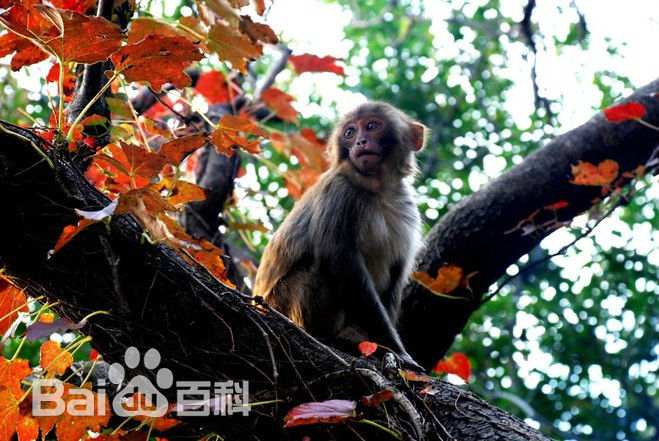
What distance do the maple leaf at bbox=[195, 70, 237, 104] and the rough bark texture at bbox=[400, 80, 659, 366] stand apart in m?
2.07

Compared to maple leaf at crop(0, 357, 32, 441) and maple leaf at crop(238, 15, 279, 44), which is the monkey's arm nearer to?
maple leaf at crop(238, 15, 279, 44)

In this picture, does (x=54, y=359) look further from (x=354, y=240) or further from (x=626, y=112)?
(x=626, y=112)

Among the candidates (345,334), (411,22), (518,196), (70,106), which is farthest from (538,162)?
(411,22)

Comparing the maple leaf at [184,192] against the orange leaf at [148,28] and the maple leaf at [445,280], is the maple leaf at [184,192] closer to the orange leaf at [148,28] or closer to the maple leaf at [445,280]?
the orange leaf at [148,28]

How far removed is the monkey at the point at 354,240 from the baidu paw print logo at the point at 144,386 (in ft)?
5.79

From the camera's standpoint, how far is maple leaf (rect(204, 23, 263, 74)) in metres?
3.20

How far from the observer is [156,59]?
111 inches

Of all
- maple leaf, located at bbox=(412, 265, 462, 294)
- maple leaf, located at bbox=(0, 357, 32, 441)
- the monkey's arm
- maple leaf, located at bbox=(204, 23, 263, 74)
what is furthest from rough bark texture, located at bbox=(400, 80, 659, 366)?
maple leaf, located at bbox=(0, 357, 32, 441)

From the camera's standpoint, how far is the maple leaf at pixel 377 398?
8.86ft

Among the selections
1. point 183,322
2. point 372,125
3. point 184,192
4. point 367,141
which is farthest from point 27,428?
point 372,125

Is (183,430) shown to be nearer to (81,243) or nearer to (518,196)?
(81,243)

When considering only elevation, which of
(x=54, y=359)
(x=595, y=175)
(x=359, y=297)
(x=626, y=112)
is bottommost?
(x=54, y=359)

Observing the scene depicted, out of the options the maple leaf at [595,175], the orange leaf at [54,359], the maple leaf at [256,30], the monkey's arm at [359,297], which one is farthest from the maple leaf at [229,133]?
the maple leaf at [595,175]

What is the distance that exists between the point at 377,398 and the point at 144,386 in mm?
937
